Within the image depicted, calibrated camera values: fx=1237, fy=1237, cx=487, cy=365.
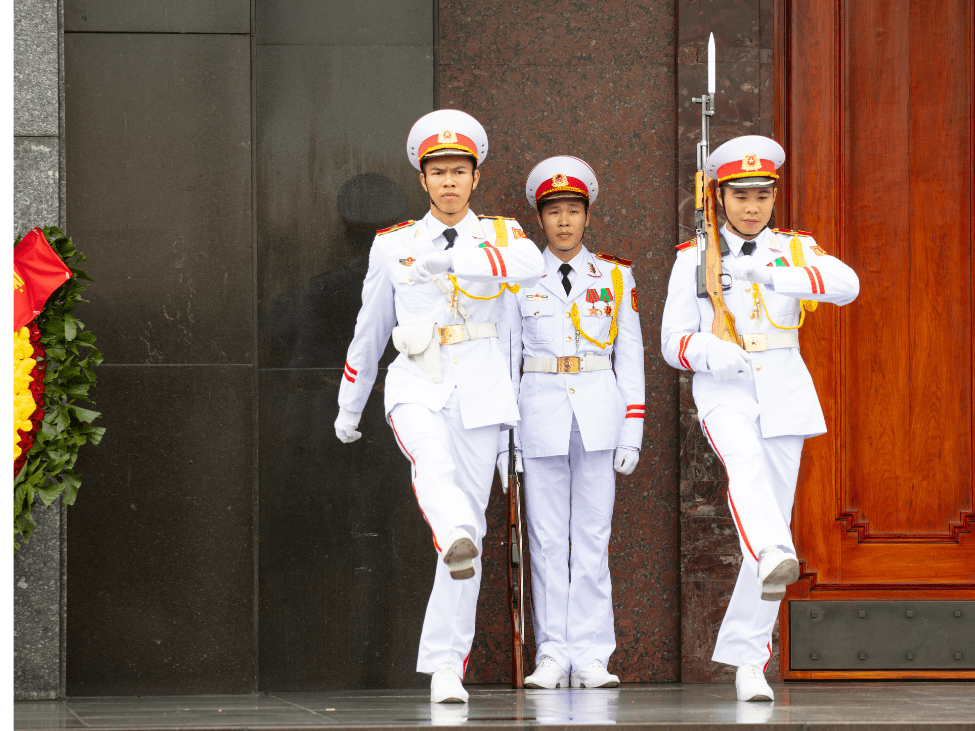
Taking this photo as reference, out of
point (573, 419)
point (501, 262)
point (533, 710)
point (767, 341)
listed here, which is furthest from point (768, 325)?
point (533, 710)

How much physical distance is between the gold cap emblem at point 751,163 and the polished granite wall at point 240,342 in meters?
1.58

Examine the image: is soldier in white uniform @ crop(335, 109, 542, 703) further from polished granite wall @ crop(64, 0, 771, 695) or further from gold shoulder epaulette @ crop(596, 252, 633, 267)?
gold shoulder epaulette @ crop(596, 252, 633, 267)

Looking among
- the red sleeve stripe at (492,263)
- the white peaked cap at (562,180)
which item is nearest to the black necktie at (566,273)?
the white peaked cap at (562,180)

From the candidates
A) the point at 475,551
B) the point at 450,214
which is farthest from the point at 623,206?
the point at 475,551

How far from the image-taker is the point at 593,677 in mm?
5867

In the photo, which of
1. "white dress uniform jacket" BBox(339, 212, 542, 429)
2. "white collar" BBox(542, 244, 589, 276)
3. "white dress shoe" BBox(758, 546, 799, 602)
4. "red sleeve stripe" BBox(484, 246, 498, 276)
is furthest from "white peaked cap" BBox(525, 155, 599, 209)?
"white dress shoe" BBox(758, 546, 799, 602)

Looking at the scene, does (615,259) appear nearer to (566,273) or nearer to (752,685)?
(566,273)

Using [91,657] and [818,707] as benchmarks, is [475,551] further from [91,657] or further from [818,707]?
[91,657]

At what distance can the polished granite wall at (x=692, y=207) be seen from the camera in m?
6.44

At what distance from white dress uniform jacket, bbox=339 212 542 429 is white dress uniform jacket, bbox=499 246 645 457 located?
555mm

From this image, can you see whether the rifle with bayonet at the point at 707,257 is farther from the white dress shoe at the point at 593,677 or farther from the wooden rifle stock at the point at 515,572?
the white dress shoe at the point at 593,677

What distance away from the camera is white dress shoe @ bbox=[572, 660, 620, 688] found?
19.2 feet

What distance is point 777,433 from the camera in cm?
553

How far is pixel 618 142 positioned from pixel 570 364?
137cm
